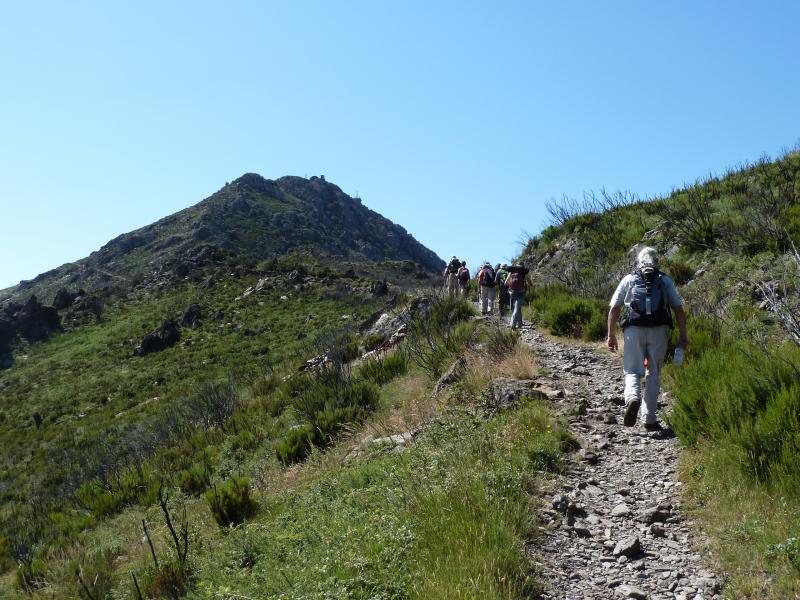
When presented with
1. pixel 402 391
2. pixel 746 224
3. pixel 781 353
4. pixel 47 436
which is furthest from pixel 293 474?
pixel 47 436

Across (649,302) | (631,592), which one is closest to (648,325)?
(649,302)

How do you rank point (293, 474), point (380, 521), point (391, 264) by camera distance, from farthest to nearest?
point (391, 264) → point (293, 474) → point (380, 521)

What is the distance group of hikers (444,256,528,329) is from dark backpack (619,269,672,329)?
6.13 metres

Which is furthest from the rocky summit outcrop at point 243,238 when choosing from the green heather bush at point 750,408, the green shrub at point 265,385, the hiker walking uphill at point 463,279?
the green heather bush at point 750,408

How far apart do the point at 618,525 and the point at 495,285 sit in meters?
10.8

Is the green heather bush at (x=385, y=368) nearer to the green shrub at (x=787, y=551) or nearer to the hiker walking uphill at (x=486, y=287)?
the hiker walking uphill at (x=486, y=287)

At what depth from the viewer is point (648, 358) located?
18.2 ft

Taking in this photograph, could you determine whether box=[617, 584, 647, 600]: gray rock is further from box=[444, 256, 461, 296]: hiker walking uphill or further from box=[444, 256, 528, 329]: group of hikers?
box=[444, 256, 461, 296]: hiker walking uphill

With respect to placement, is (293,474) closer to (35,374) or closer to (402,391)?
(402,391)

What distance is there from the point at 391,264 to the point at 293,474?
52.8 metres

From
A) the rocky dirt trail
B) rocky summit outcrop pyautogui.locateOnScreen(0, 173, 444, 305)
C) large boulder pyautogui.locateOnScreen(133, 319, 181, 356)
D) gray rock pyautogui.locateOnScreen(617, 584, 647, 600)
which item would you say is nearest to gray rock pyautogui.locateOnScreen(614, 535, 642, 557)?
the rocky dirt trail

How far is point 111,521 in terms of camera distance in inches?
408

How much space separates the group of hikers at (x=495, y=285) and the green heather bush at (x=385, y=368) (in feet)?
8.39

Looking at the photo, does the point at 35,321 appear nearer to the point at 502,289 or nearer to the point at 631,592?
the point at 502,289
